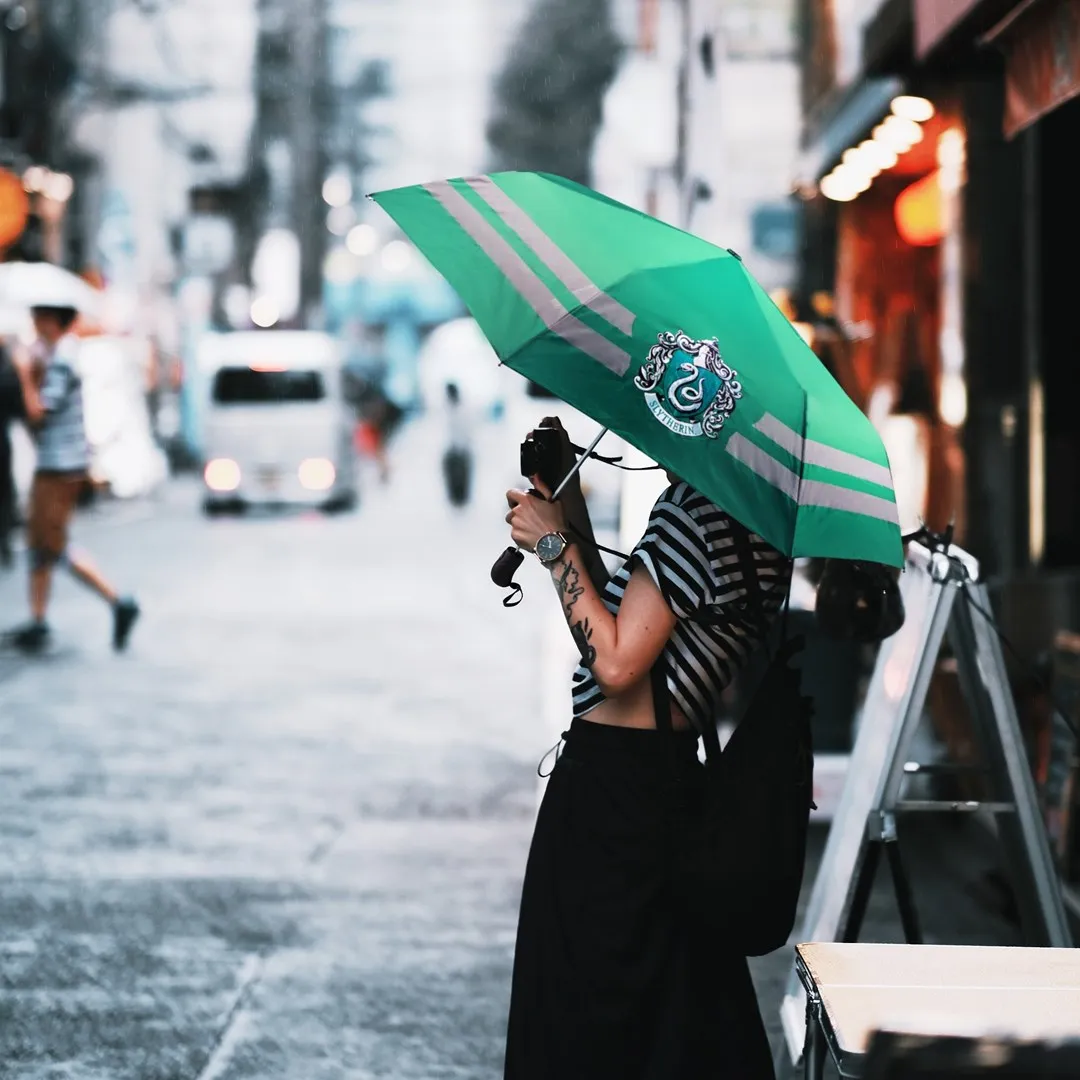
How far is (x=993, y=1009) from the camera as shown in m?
2.49

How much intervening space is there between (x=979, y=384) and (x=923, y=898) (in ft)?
13.6

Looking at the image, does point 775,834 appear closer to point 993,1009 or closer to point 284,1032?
point 993,1009

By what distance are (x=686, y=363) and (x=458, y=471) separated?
2253cm

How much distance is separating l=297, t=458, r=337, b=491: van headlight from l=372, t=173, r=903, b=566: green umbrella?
21.7 m

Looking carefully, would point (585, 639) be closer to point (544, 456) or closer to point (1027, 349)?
point (544, 456)

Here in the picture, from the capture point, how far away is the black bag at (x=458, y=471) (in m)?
25.4

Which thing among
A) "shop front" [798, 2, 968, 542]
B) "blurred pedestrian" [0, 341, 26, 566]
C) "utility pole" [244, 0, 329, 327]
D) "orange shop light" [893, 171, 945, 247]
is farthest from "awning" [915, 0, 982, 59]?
"utility pole" [244, 0, 329, 327]

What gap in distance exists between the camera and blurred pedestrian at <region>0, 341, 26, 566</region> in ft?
55.6

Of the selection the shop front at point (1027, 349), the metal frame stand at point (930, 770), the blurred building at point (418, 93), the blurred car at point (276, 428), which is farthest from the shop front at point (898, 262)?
the blurred building at point (418, 93)

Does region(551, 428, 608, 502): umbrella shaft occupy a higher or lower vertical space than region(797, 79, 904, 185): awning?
lower

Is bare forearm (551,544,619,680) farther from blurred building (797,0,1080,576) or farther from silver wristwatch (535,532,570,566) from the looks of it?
blurred building (797,0,1080,576)

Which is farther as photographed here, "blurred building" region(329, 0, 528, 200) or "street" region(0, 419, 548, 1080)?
"blurred building" region(329, 0, 528, 200)

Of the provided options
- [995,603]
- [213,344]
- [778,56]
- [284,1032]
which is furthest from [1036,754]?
[213,344]

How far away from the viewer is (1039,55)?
545cm
